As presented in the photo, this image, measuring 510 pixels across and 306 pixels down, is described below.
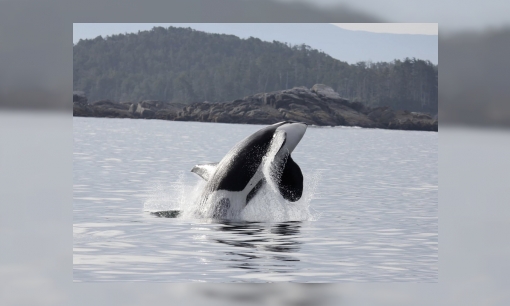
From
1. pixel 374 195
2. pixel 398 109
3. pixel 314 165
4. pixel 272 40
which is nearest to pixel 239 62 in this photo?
pixel 272 40

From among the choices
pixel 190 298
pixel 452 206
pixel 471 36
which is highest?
pixel 471 36

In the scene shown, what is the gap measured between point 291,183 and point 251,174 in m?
0.96

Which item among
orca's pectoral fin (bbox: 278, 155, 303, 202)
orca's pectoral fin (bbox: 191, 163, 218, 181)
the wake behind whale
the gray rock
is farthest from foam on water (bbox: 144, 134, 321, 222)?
the gray rock

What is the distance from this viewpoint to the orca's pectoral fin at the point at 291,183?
59.4 ft

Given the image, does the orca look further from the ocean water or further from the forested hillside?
the forested hillside

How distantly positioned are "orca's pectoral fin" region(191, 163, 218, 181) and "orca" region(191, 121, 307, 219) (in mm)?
157

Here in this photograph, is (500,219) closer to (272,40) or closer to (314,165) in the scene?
(314,165)

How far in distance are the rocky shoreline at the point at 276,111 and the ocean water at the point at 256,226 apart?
6086 millimetres

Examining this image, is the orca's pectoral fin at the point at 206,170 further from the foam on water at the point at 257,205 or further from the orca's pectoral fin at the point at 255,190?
the orca's pectoral fin at the point at 255,190

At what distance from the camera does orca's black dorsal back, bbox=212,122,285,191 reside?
17875 mm

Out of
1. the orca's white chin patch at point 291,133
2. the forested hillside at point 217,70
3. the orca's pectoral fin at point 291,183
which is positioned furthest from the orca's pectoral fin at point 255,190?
the forested hillside at point 217,70

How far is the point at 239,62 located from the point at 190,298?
2461 centimetres

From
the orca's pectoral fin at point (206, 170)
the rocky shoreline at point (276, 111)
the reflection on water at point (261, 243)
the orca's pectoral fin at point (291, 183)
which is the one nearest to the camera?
the reflection on water at point (261, 243)

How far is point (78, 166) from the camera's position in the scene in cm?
2509
